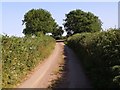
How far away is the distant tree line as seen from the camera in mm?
88062

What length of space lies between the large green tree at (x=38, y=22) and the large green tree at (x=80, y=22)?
236 inches

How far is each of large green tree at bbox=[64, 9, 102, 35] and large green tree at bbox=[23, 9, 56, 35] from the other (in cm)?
599

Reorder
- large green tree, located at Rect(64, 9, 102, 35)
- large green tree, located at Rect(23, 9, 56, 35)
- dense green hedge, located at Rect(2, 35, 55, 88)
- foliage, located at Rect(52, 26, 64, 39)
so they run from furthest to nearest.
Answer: foliage, located at Rect(52, 26, 64, 39), large green tree, located at Rect(64, 9, 102, 35), large green tree, located at Rect(23, 9, 56, 35), dense green hedge, located at Rect(2, 35, 55, 88)

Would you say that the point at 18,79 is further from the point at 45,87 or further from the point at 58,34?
the point at 58,34

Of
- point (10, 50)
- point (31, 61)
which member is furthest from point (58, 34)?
point (10, 50)

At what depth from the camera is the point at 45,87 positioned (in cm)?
1597

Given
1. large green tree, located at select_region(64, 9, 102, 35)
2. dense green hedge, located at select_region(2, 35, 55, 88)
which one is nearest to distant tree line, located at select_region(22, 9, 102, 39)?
large green tree, located at select_region(64, 9, 102, 35)

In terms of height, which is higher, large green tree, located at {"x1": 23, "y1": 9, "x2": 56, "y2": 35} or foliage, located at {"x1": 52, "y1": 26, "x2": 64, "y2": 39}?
large green tree, located at {"x1": 23, "y1": 9, "x2": 56, "y2": 35}

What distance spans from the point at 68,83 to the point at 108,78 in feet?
12.8

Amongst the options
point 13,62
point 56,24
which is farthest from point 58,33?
point 13,62

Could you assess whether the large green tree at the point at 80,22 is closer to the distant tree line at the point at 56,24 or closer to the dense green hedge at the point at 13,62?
the distant tree line at the point at 56,24

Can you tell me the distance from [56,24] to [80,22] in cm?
862

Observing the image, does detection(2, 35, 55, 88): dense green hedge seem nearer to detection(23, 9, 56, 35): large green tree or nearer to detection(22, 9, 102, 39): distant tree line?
detection(22, 9, 102, 39): distant tree line

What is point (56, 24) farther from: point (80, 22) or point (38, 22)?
point (38, 22)
